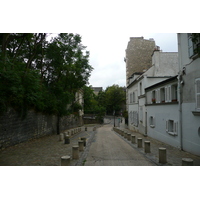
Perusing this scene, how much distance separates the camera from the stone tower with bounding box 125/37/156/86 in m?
29.2

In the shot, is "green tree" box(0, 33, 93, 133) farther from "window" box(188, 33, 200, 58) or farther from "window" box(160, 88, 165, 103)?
"window" box(160, 88, 165, 103)

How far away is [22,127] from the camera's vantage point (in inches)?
431

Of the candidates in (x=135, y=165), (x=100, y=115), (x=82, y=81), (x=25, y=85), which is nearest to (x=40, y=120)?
(x=25, y=85)

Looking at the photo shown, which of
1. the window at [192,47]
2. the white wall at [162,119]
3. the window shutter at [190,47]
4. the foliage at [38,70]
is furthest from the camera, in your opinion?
the white wall at [162,119]

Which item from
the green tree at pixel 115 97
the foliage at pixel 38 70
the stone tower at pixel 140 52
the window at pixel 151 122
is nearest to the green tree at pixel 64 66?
the foliage at pixel 38 70

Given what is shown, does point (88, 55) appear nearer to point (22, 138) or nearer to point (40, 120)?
point (40, 120)

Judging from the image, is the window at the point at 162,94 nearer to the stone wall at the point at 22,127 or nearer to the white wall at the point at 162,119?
the white wall at the point at 162,119

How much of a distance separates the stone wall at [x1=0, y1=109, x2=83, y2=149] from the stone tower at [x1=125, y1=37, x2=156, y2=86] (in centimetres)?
1815

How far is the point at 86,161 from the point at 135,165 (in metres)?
1.77

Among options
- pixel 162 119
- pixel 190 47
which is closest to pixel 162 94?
pixel 162 119

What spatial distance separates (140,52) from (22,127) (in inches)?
926

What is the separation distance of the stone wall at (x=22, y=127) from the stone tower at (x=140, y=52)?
18.1m

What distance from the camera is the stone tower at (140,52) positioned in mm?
29188

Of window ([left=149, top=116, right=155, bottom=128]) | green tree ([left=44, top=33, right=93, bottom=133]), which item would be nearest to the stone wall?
green tree ([left=44, top=33, right=93, bottom=133])
